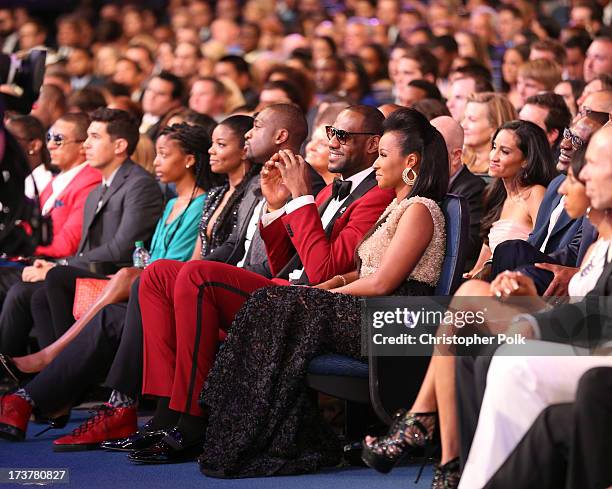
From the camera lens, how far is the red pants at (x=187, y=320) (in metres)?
5.03

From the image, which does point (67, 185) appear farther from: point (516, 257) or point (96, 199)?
point (516, 257)

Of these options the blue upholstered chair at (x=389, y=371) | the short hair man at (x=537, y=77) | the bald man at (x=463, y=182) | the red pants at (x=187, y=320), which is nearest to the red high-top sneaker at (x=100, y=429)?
the red pants at (x=187, y=320)

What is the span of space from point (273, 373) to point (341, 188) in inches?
42.3

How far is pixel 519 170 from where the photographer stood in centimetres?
568

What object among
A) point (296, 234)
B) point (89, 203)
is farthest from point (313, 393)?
point (89, 203)

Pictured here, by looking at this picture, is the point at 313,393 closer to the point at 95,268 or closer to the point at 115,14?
the point at 95,268

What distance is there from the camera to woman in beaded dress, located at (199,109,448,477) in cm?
479

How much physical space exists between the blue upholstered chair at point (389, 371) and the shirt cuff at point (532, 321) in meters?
0.72

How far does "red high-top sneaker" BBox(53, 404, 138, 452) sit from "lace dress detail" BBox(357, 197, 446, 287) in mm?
1283

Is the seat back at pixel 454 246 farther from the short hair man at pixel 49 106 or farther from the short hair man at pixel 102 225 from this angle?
the short hair man at pixel 49 106

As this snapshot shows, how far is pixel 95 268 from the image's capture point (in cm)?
653

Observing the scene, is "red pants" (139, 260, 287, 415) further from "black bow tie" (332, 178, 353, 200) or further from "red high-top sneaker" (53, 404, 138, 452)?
"black bow tie" (332, 178, 353, 200)

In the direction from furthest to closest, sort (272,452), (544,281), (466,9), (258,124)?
1. (466,9)
2. (258,124)
3. (272,452)
4. (544,281)

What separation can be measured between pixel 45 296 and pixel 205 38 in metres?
8.85
